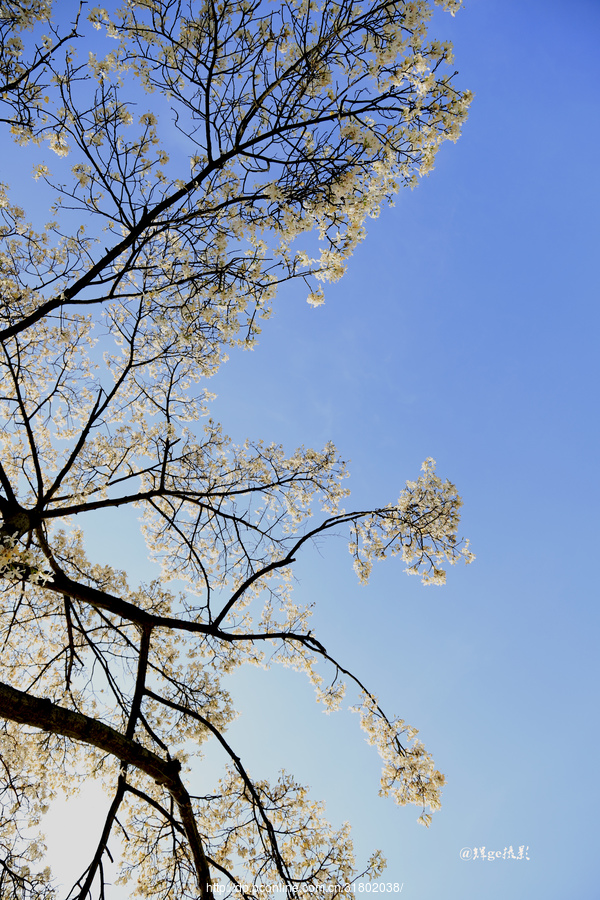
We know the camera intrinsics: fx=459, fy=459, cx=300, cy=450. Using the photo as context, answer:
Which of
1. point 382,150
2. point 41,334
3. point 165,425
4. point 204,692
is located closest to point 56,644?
point 204,692

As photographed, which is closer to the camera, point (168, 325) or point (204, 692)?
point (168, 325)

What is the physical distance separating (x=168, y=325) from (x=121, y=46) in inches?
100

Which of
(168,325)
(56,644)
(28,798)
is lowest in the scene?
(28,798)

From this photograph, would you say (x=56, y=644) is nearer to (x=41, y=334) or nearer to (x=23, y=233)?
(x=41, y=334)

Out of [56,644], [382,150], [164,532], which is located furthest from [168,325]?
[56,644]

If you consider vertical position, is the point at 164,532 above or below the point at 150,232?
below

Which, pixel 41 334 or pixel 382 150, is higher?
pixel 41 334

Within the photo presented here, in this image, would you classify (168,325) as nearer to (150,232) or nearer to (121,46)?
(150,232)

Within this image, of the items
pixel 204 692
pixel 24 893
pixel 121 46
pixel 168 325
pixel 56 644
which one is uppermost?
pixel 121 46

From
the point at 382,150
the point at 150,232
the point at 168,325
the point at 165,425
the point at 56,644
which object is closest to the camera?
the point at 382,150

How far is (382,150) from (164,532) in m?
6.37

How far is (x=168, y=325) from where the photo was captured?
5492 mm

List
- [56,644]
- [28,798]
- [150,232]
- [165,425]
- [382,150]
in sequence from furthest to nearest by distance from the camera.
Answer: [56,644]
[165,425]
[28,798]
[150,232]
[382,150]

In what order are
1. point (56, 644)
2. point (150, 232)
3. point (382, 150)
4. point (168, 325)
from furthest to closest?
point (56, 644)
point (168, 325)
point (150, 232)
point (382, 150)
